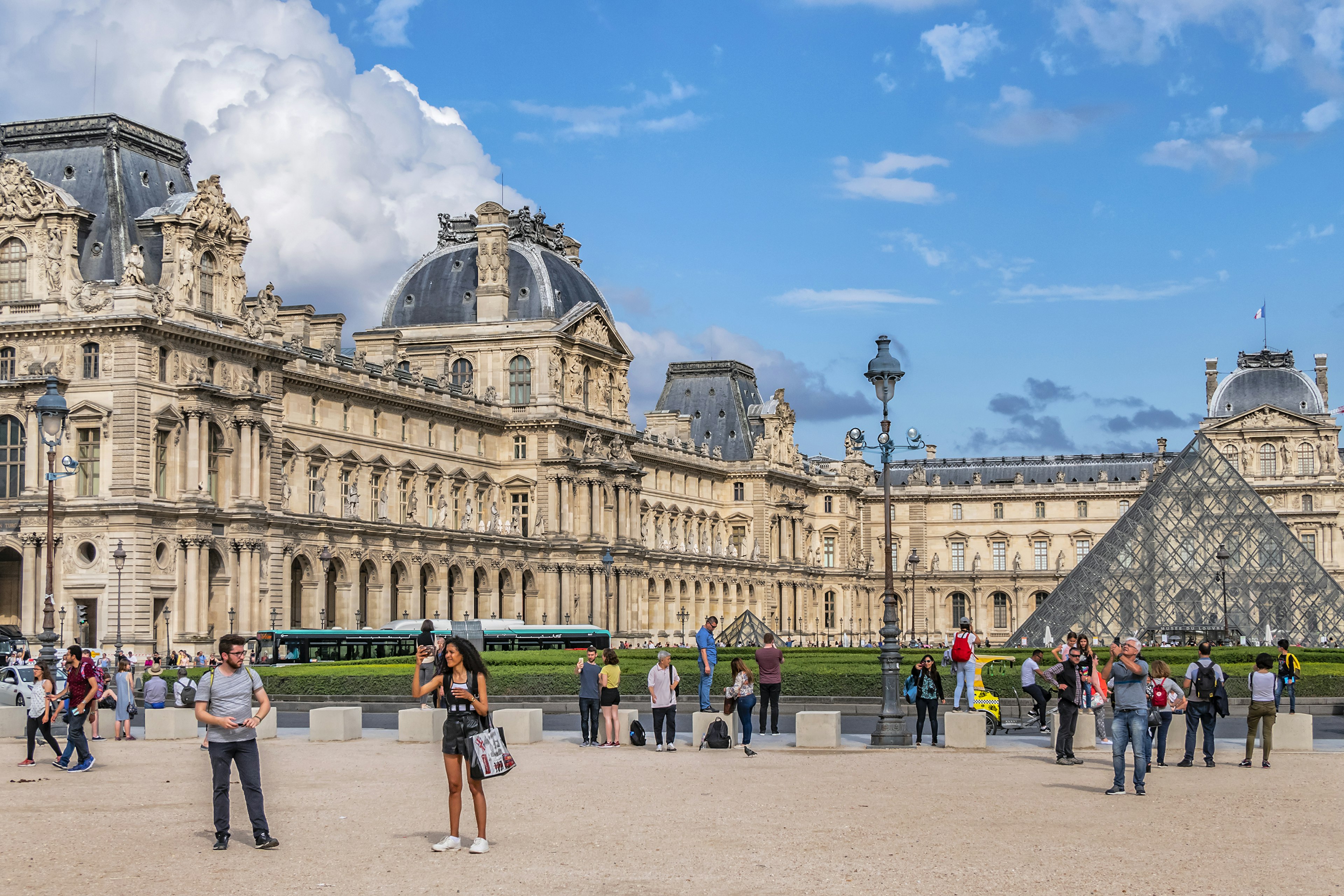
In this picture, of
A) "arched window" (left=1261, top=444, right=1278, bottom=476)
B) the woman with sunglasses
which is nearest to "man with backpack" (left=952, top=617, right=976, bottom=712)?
the woman with sunglasses

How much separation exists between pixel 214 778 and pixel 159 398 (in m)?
40.3

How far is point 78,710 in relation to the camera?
79.3ft

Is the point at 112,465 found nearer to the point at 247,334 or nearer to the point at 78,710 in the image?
the point at 247,334

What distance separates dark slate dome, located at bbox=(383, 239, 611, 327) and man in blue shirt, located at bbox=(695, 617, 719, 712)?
53.1 meters

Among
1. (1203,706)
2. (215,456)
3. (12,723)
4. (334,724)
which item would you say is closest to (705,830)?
(1203,706)

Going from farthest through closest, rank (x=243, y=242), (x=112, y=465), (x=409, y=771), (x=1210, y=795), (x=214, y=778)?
(x=243, y=242)
(x=112, y=465)
(x=409, y=771)
(x=1210, y=795)
(x=214, y=778)

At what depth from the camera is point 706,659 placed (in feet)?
102

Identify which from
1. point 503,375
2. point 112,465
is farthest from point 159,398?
point 503,375

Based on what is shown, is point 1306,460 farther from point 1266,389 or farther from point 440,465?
point 440,465

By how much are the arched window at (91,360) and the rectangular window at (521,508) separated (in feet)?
105

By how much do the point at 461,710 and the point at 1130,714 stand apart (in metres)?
8.60

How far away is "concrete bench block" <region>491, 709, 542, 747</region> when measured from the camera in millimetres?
28859

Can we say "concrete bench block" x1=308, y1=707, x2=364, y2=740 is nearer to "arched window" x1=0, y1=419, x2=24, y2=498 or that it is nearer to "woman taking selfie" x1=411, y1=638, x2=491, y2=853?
"woman taking selfie" x1=411, y1=638, x2=491, y2=853

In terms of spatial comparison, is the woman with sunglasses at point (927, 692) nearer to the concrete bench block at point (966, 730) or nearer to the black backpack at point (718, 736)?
the concrete bench block at point (966, 730)
